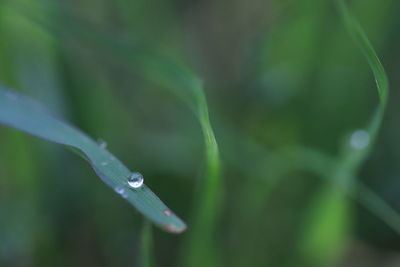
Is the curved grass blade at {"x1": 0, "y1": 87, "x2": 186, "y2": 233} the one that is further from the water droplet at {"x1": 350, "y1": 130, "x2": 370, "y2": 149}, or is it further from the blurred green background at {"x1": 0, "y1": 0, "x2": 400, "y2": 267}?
the water droplet at {"x1": 350, "y1": 130, "x2": 370, "y2": 149}

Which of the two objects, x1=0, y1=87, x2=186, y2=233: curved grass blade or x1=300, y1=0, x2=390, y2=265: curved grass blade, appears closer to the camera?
x1=0, y1=87, x2=186, y2=233: curved grass blade

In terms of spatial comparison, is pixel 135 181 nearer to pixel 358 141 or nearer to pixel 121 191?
pixel 121 191

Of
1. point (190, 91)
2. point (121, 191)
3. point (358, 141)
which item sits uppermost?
point (358, 141)

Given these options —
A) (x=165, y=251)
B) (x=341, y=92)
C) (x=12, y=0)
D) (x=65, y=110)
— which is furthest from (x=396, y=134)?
(x=12, y=0)

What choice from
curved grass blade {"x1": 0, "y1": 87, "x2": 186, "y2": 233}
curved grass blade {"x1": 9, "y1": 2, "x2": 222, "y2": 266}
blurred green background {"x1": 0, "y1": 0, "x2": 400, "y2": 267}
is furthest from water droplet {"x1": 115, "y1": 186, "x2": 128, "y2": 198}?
blurred green background {"x1": 0, "y1": 0, "x2": 400, "y2": 267}

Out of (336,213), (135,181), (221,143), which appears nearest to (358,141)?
(336,213)
